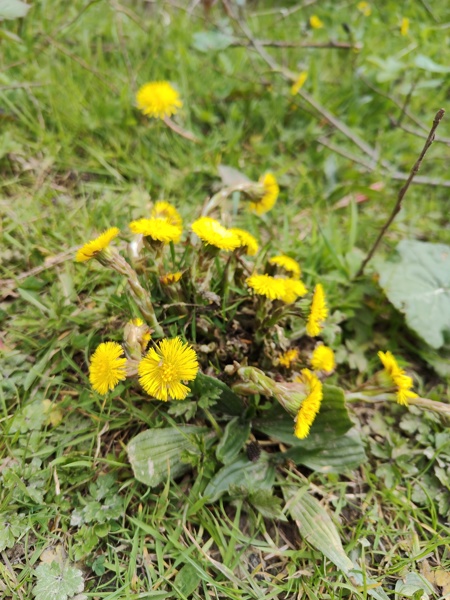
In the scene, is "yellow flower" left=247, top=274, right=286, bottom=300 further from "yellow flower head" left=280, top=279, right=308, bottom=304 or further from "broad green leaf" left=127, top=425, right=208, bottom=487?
"broad green leaf" left=127, top=425, right=208, bottom=487

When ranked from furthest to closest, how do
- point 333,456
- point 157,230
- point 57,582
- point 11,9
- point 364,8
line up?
point 364,8
point 11,9
point 333,456
point 157,230
point 57,582

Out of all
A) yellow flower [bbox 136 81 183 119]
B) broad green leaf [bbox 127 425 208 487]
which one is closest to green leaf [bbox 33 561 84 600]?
broad green leaf [bbox 127 425 208 487]

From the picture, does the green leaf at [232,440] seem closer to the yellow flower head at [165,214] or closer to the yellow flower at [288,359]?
the yellow flower at [288,359]

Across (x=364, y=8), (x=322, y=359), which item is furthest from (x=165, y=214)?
(x=364, y=8)

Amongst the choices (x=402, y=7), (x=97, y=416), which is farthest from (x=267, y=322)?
(x=402, y=7)

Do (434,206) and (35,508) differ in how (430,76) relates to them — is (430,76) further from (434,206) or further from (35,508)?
(35,508)

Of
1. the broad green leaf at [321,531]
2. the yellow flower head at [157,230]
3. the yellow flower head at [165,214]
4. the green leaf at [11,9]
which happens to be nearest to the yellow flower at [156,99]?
the green leaf at [11,9]

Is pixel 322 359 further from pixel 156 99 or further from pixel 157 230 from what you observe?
pixel 156 99
